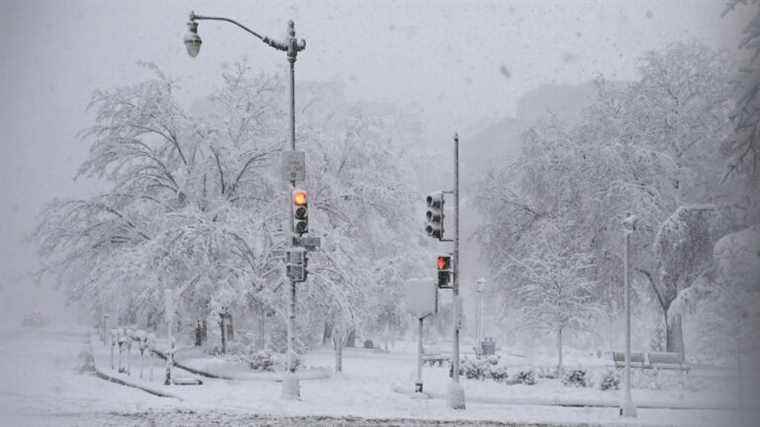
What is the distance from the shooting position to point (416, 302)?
20.6 meters

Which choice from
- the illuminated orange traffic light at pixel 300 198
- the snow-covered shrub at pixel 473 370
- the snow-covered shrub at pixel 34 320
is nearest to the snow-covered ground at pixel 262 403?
the snow-covered shrub at pixel 473 370

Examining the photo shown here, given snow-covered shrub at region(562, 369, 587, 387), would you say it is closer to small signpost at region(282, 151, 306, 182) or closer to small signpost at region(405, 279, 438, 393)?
small signpost at region(405, 279, 438, 393)

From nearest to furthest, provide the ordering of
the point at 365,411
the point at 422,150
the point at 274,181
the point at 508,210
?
1. the point at 365,411
2. the point at 274,181
3. the point at 508,210
4. the point at 422,150

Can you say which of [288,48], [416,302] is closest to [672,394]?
[416,302]

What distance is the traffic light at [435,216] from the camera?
19.6m

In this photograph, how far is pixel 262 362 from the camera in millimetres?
28750

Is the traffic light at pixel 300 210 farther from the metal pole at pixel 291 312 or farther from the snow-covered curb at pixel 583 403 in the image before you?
the snow-covered curb at pixel 583 403

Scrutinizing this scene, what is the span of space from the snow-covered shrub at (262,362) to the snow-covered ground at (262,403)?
2285 mm

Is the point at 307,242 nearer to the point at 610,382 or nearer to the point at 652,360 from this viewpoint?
the point at 610,382

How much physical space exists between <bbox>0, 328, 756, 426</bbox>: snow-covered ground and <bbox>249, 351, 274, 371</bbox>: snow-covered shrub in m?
2.28

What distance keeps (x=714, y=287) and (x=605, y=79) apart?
1181 cm

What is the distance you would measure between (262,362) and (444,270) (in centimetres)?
1087

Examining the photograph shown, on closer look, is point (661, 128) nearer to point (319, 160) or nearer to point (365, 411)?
point (319, 160)

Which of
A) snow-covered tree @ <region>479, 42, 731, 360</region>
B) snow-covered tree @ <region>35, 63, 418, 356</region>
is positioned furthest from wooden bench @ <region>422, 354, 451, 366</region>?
snow-covered tree @ <region>479, 42, 731, 360</region>
